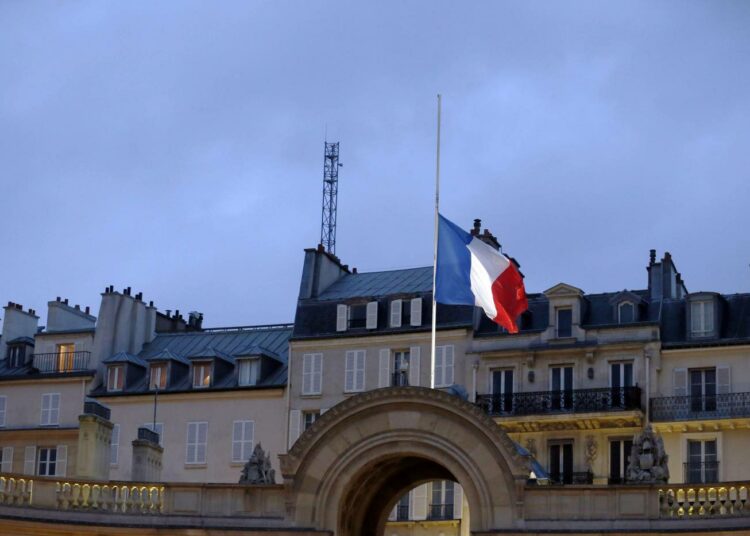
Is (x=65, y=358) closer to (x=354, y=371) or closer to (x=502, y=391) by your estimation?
(x=354, y=371)

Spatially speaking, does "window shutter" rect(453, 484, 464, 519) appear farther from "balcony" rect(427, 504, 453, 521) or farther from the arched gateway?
Answer: the arched gateway

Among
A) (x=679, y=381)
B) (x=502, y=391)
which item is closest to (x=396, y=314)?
(x=502, y=391)

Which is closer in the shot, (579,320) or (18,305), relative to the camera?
(579,320)

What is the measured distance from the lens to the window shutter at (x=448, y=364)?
5578 centimetres

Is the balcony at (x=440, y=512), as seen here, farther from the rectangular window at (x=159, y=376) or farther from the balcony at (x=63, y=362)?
the balcony at (x=63, y=362)

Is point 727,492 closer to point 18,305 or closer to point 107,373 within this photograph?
point 107,373

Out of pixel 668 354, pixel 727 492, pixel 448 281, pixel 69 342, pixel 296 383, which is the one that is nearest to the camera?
pixel 727 492

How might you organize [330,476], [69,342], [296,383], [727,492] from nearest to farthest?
[727,492], [330,476], [296,383], [69,342]

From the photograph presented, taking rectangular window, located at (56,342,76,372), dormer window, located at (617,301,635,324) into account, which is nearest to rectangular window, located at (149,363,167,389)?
rectangular window, located at (56,342,76,372)

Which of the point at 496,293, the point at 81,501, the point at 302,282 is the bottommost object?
the point at 81,501

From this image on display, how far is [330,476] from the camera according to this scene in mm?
37344

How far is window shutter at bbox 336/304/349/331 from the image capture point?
5800 centimetres

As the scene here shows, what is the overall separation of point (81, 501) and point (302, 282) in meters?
23.9

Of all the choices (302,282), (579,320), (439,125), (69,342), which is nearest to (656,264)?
(579,320)
